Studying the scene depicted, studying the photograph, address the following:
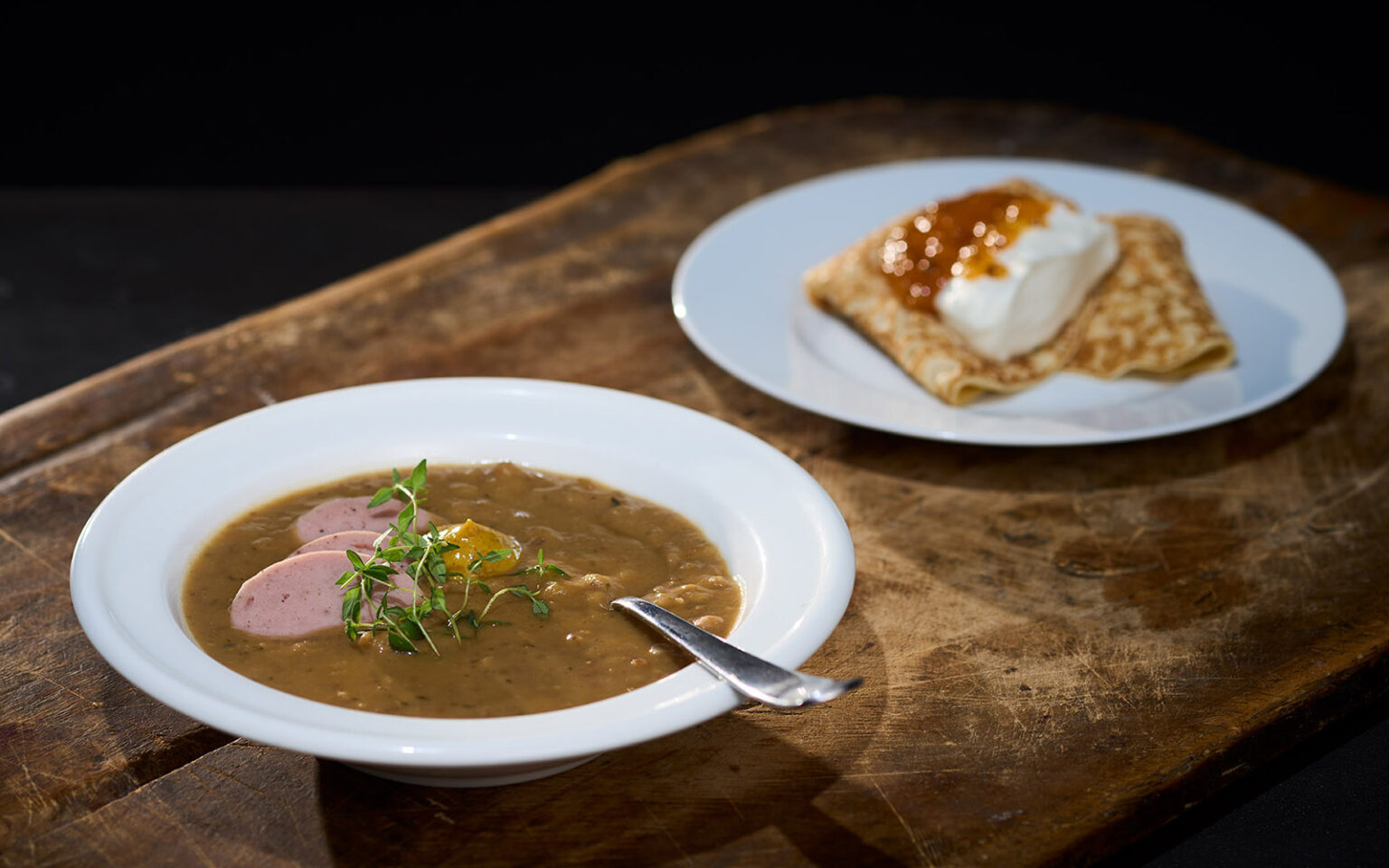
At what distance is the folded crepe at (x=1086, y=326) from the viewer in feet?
8.98

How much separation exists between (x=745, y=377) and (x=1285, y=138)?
436 centimetres

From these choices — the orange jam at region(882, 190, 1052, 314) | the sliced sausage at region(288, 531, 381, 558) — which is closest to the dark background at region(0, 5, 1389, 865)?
the orange jam at region(882, 190, 1052, 314)

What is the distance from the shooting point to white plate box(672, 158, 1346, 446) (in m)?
2.54

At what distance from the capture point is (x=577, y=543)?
1.90 m

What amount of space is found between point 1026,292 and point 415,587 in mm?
1689

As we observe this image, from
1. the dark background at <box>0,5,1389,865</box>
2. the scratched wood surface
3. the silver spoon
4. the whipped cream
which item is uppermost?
the silver spoon

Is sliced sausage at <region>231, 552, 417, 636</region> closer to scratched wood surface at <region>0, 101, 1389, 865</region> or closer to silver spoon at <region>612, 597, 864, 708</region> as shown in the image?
scratched wood surface at <region>0, 101, 1389, 865</region>

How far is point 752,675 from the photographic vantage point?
1.51m

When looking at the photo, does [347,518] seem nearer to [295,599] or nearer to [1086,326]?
[295,599]

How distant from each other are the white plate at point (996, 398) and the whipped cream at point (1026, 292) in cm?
16

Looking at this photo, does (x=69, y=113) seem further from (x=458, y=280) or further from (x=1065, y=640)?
(x=1065, y=640)

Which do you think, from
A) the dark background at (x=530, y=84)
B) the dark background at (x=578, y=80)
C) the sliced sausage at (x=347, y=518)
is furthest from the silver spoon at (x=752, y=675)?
the dark background at (x=578, y=80)

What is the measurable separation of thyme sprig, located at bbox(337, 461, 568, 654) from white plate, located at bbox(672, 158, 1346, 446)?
2.96 ft

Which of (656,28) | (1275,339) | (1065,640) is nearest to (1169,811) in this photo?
(1065,640)
